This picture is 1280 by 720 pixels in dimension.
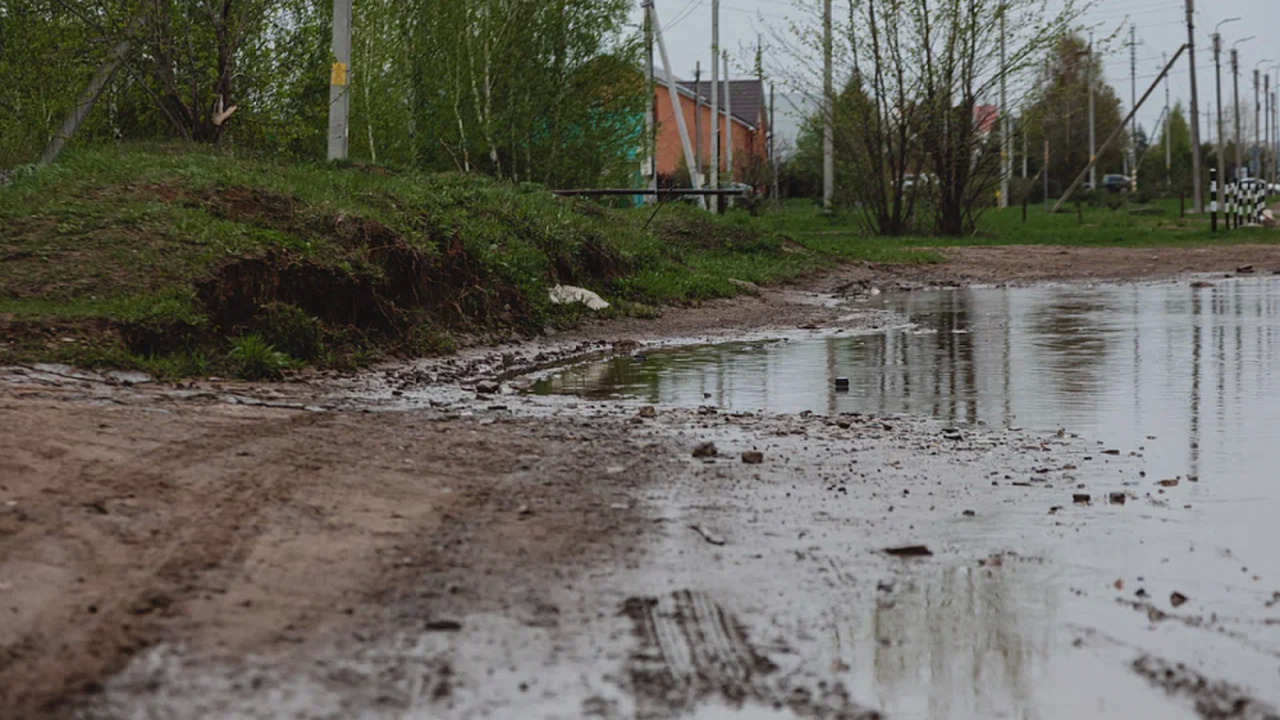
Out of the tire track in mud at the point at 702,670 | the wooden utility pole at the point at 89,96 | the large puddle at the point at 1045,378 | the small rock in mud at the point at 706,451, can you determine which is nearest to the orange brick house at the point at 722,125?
the wooden utility pole at the point at 89,96

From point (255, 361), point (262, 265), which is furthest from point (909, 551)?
point (262, 265)

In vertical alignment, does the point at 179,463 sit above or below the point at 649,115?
below

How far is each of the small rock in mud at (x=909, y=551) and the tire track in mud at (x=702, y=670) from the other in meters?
0.94

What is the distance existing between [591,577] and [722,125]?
72.8m

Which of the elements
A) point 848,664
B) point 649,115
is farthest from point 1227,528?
point 649,115

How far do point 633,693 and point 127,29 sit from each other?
51.0 feet

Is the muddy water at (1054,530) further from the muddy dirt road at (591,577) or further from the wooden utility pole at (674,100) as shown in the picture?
the wooden utility pole at (674,100)

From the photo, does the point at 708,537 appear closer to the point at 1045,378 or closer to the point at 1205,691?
the point at 1205,691

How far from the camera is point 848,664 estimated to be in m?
4.01

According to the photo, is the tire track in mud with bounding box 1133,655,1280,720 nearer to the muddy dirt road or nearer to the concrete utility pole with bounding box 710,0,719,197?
the muddy dirt road

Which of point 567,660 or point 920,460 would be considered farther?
point 920,460

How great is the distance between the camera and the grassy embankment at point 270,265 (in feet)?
31.8

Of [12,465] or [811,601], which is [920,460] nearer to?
[811,601]

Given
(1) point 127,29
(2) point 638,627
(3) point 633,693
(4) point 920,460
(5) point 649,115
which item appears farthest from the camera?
(5) point 649,115
